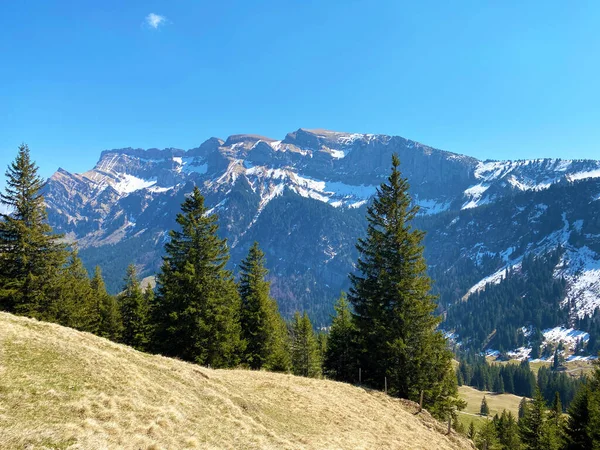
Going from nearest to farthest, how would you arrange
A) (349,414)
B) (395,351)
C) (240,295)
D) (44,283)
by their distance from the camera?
(349,414) → (395,351) → (44,283) → (240,295)

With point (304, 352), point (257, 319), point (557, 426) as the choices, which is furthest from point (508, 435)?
point (257, 319)

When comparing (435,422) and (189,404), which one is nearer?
(189,404)

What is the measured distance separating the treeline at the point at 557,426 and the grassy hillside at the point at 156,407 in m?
16.0

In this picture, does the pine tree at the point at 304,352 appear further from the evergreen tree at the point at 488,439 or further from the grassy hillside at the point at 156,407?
the evergreen tree at the point at 488,439

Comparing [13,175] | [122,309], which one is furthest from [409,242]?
[122,309]

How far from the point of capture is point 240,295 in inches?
1836

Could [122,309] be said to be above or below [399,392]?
above

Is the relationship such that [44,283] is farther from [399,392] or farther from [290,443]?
[399,392]

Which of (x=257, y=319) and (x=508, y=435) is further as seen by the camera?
(x=508, y=435)

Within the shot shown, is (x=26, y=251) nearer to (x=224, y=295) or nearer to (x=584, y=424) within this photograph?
(x=224, y=295)

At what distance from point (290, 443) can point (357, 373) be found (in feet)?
64.3

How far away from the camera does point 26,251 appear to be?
34.8 metres

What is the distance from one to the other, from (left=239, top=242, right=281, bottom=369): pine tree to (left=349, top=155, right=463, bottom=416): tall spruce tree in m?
12.8

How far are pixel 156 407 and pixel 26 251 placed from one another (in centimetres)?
2805
